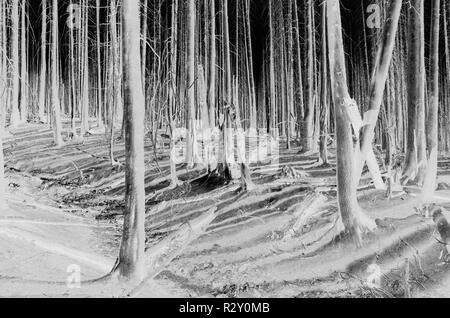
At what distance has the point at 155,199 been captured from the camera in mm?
10555

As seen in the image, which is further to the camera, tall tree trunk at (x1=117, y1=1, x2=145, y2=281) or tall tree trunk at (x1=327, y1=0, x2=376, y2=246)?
tall tree trunk at (x1=327, y1=0, x2=376, y2=246)

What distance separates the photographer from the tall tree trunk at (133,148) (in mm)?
5637

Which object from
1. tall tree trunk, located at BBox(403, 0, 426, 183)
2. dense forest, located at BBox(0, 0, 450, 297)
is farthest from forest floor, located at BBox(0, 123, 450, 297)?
tall tree trunk, located at BBox(403, 0, 426, 183)

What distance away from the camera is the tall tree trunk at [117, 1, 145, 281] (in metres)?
5.64

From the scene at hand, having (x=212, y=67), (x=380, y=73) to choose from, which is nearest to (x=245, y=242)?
(x=380, y=73)

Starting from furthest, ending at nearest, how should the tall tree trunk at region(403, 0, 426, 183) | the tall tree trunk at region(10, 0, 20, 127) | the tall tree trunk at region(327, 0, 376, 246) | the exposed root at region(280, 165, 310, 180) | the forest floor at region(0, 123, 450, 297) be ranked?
the tall tree trunk at region(10, 0, 20, 127) < the exposed root at region(280, 165, 310, 180) < the tall tree trunk at region(403, 0, 426, 183) < the tall tree trunk at region(327, 0, 376, 246) < the forest floor at region(0, 123, 450, 297)

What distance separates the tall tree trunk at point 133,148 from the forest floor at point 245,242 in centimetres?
44

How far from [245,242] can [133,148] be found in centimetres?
272

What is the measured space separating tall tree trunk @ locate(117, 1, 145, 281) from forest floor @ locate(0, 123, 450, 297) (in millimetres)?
444

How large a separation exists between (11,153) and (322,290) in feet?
54.3

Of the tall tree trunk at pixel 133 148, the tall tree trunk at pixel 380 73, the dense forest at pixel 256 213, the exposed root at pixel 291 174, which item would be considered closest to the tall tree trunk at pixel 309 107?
the dense forest at pixel 256 213

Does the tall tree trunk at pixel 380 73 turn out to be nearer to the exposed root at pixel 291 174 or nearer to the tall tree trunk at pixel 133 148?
the exposed root at pixel 291 174

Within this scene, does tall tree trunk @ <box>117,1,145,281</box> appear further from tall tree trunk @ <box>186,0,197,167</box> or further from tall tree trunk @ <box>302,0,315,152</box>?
tall tree trunk @ <box>302,0,315,152</box>

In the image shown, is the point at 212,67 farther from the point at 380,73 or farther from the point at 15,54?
the point at 15,54
